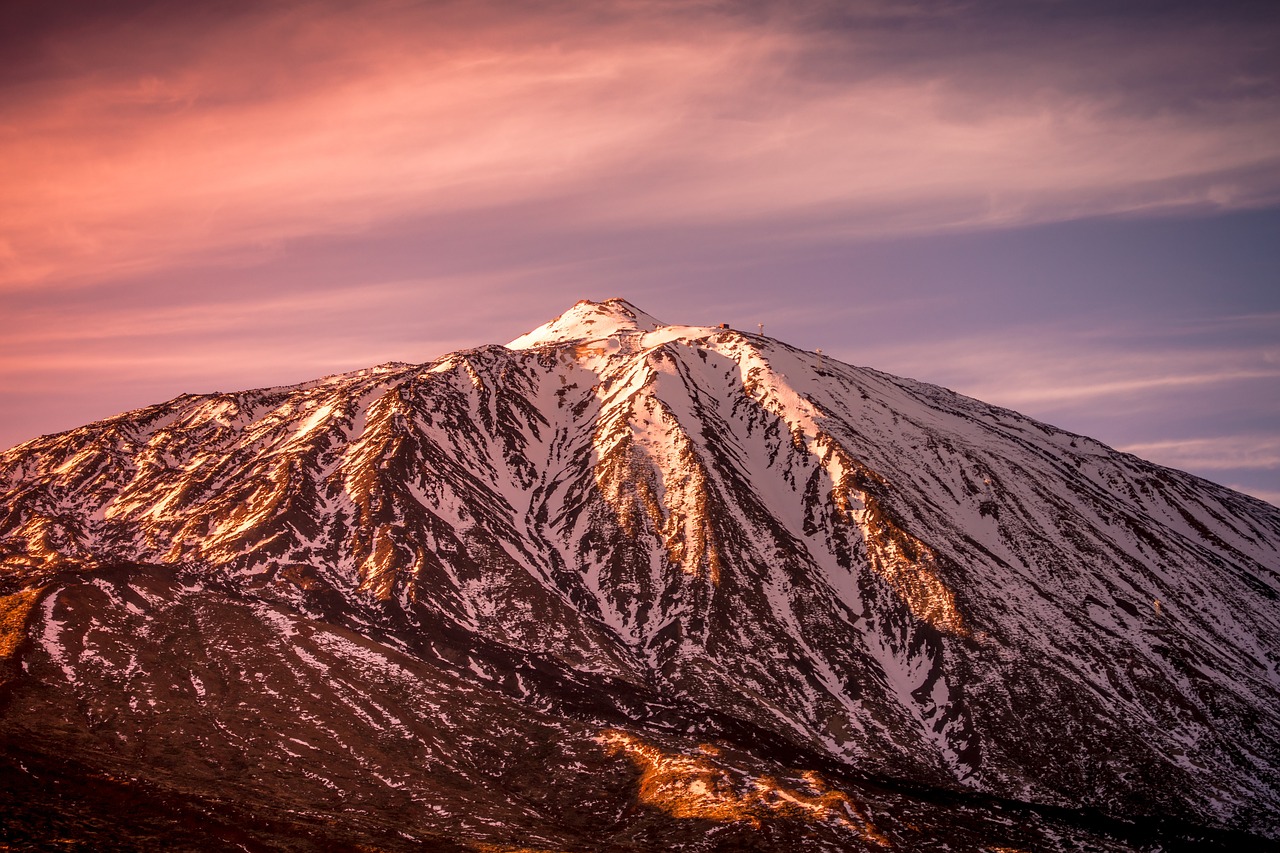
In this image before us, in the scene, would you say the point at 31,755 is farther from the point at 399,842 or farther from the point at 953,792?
the point at 953,792

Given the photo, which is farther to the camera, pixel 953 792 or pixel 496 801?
pixel 953 792

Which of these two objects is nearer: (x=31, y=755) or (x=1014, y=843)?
(x=31, y=755)

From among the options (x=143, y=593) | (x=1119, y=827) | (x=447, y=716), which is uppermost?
(x=143, y=593)

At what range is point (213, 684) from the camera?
15338cm

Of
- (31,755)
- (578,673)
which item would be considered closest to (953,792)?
(578,673)

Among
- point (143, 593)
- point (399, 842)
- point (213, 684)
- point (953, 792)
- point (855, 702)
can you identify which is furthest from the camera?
point (855, 702)

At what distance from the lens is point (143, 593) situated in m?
180

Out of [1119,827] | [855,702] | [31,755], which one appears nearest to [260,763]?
[31,755]

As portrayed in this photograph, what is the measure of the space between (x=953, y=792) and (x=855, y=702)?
31548 mm

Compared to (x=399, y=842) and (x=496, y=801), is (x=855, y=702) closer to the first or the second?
(x=496, y=801)

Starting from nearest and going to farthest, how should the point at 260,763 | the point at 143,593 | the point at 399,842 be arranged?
the point at 399,842
the point at 260,763
the point at 143,593

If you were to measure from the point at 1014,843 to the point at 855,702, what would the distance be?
5964 cm

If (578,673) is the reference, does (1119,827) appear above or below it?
below

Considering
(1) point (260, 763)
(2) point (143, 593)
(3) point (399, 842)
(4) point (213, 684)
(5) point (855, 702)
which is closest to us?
(3) point (399, 842)
